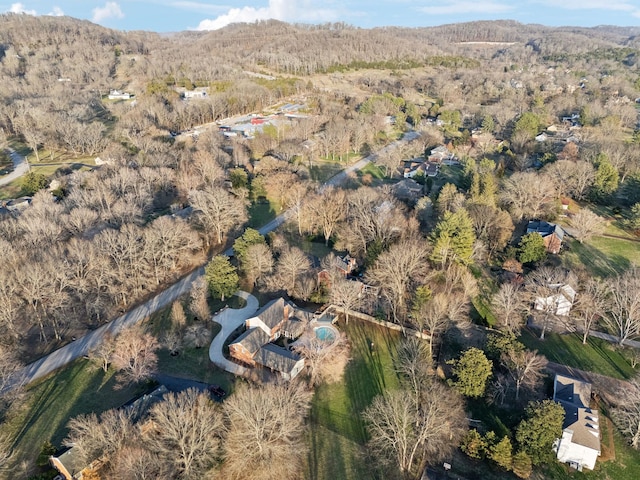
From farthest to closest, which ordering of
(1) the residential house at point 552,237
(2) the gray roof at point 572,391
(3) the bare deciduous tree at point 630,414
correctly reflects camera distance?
(1) the residential house at point 552,237
(2) the gray roof at point 572,391
(3) the bare deciduous tree at point 630,414


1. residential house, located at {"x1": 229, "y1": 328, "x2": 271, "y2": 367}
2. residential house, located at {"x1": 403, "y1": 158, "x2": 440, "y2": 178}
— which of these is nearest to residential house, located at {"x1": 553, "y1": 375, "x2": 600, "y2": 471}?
residential house, located at {"x1": 229, "y1": 328, "x2": 271, "y2": 367}

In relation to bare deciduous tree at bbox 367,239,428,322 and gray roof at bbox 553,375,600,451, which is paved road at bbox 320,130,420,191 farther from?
gray roof at bbox 553,375,600,451

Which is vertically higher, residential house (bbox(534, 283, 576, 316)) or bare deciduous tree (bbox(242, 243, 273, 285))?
bare deciduous tree (bbox(242, 243, 273, 285))

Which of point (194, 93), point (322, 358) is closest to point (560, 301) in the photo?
point (322, 358)

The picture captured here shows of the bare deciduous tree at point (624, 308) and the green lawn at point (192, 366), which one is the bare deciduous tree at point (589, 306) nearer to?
the bare deciduous tree at point (624, 308)

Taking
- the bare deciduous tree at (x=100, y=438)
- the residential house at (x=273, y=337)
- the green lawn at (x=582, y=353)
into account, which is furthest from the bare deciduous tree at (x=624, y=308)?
the bare deciduous tree at (x=100, y=438)

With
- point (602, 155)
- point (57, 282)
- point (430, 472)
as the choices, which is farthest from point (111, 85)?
point (430, 472)

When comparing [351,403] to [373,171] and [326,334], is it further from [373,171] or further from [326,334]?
[373,171]
